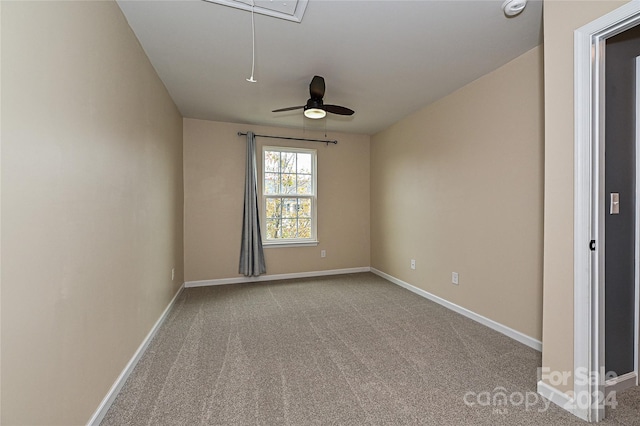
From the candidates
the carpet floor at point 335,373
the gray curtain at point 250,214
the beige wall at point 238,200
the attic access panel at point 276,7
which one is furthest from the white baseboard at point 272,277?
the attic access panel at point 276,7

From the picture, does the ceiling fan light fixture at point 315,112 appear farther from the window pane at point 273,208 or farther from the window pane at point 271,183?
the window pane at point 273,208

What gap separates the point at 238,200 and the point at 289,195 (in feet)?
2.67

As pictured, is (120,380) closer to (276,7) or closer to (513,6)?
(276,7)

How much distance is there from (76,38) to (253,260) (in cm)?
335

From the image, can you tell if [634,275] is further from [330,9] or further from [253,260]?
[253,260]

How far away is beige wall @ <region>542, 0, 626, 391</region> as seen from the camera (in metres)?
1.52

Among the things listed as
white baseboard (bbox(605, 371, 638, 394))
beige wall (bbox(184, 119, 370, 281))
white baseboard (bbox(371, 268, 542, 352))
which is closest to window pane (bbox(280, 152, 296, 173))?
beige wall (bbox(184, 119, 370, 281))

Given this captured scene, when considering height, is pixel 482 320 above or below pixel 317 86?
below

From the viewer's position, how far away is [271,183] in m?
4.52

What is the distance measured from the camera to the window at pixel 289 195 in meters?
4.50

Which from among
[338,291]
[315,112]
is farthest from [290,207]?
[315,112]

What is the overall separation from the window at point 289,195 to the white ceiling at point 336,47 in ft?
4.09

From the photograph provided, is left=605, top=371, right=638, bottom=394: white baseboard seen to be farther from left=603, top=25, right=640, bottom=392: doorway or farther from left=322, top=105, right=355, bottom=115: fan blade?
left=322, top=105, right=355, bottom=115: fan blade

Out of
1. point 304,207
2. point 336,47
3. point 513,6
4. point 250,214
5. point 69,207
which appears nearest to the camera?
point 69,207
